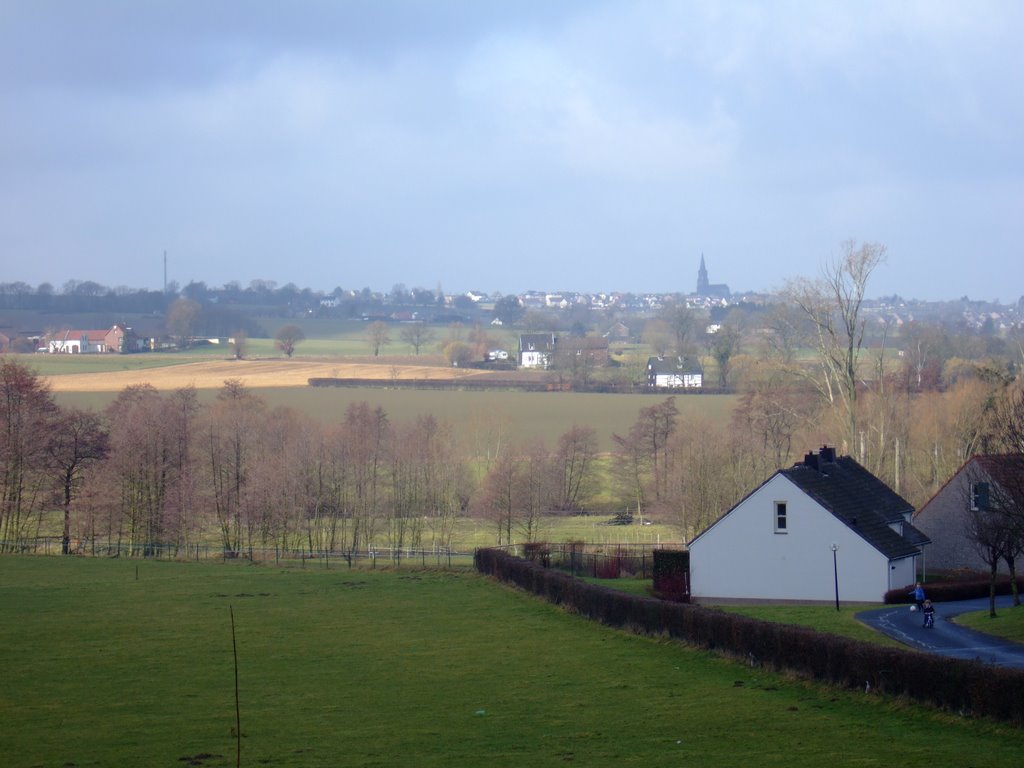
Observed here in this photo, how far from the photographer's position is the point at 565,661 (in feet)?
81.3

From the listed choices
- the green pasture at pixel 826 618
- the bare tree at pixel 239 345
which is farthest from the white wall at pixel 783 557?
the bare tree at pixel 239 345

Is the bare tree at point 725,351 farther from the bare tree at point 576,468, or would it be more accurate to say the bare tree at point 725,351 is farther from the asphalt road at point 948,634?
the asphalt road at point 948,634

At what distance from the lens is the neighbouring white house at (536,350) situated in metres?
136

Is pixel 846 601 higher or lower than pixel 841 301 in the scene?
lower

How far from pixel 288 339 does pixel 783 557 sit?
11940cm

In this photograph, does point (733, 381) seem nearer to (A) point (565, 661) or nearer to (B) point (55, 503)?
(B) point (55, 503)

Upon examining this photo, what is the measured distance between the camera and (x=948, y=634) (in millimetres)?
26891

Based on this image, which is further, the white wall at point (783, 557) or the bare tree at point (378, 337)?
the bare tree at point (378, 337)

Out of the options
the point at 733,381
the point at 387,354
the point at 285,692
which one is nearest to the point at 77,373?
the point at 387,354

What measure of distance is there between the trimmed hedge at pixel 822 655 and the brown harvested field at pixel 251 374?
7934 centimetres

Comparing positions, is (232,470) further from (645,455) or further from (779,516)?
(779,516)

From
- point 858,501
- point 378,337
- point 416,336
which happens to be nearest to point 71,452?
point 858,501

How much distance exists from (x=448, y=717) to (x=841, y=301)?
4484 centimetres

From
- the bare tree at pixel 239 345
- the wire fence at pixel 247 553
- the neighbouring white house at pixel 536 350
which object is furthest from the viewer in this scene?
the bare tree at pixel 239 345
